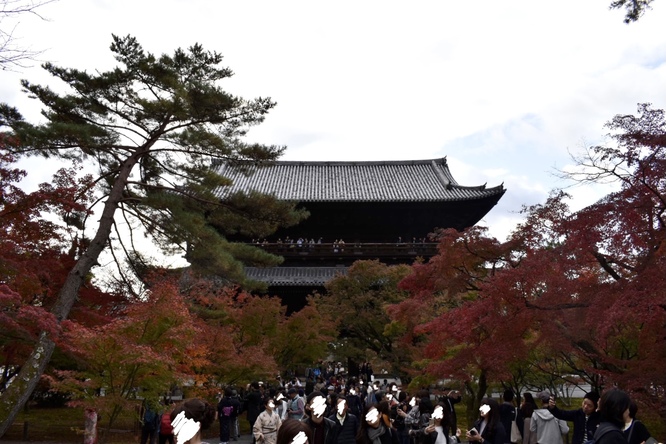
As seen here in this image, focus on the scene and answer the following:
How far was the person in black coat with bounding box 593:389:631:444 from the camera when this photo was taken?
4.13 m

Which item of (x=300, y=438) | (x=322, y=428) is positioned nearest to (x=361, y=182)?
(x=322, y=428)

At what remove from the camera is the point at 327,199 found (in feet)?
113

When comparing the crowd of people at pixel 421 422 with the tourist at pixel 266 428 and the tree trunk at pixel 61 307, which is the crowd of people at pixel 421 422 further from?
the tree trunk at pixel 61 307

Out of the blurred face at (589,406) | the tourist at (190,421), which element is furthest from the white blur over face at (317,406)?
the tourist at (190,421)

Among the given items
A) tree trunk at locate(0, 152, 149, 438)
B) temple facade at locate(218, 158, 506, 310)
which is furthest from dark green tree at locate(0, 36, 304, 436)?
temple facade at locate(218, 158, 506, 310)

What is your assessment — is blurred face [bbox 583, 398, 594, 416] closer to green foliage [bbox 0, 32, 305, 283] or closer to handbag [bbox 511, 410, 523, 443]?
handbag [bbox 511, 410, 523, 443]

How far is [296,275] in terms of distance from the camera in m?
32.4

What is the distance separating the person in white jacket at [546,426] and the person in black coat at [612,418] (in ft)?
15.5

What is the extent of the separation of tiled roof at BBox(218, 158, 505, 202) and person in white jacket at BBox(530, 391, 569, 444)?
2412 centimetres

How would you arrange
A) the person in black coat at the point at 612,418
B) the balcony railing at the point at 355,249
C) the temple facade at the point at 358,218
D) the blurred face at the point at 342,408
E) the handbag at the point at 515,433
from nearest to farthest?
1. the person in black coat at the point at 612,418
2. the blurred face at the point at 342,408
3. the handbag at the point at 515,433
4. the balcony railing at the point at 355,249
5. the temple facade at the point at 358,218

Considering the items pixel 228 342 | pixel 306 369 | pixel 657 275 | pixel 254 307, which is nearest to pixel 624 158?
pixel 657 275

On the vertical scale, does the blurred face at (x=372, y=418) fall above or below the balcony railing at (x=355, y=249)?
below

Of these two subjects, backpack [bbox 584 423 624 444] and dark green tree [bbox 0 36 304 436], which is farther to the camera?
dark green tree [bbox 0 36 304 436]

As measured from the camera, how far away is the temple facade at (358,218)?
32562 mm
